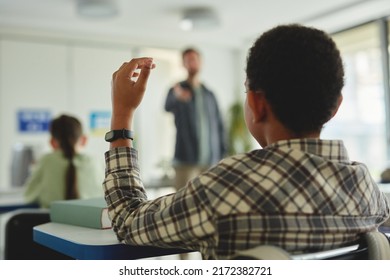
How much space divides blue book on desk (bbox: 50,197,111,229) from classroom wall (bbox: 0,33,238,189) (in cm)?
323

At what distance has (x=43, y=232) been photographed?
2.96ft

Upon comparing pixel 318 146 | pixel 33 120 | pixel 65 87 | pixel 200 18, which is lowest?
pixel 318 146

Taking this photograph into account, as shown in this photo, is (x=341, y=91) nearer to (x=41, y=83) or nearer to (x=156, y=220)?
(x=156, y=220)

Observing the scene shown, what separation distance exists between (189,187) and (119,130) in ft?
0.70

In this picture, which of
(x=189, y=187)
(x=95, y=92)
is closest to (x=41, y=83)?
(x=95, y=92)

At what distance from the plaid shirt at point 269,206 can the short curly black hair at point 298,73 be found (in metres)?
0.05

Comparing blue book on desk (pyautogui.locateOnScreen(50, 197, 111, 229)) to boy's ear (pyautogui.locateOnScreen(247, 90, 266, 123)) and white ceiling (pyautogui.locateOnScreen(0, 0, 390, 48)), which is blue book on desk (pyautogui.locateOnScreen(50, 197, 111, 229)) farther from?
white ceiling (pyautogui.locateOnScreen(0, 0, 390, 48))

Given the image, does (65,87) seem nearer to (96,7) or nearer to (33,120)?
(33,120)

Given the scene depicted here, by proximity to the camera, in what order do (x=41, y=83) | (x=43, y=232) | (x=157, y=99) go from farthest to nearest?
(x=157, y=99) → (x=41, y=83) → (x=43, y=232)

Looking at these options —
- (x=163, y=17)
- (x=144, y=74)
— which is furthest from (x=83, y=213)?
(x=163, y=17)

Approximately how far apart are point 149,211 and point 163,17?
12.8 feet

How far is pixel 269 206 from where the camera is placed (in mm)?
636

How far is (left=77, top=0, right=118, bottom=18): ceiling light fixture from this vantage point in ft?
12.8

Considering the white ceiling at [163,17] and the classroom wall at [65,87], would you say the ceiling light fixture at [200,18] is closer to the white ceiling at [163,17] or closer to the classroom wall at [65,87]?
the white ceiling at [163,17]
